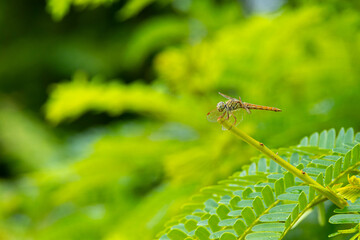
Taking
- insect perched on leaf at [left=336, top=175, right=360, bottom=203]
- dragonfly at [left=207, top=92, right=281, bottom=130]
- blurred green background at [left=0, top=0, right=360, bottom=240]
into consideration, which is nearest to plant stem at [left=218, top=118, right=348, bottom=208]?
insect perched on leaf at [left=336, top=175, right=360, bottom=203]

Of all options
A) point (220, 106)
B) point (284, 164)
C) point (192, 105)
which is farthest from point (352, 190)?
point (192, 105)

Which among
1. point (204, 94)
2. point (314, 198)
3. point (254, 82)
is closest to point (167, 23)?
point (204, 94)

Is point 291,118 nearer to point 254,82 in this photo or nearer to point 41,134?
point 254,82

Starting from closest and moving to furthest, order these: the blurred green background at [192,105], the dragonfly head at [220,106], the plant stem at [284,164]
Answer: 1. the plant stem at [284,164]
2. the dragonfly head at [220,106]
3. the blurred green background at [192,105]

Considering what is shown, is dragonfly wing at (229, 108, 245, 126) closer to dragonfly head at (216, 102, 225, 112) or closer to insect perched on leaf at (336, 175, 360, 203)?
dragonfly head at (216, 102, 225, 112)

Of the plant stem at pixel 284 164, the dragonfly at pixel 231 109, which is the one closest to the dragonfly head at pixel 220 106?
the dragonfly at pixel 231 109

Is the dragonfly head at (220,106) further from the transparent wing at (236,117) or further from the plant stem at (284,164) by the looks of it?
the plant stem at (284,164)

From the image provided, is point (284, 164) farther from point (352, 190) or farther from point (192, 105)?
point (192, 105)
